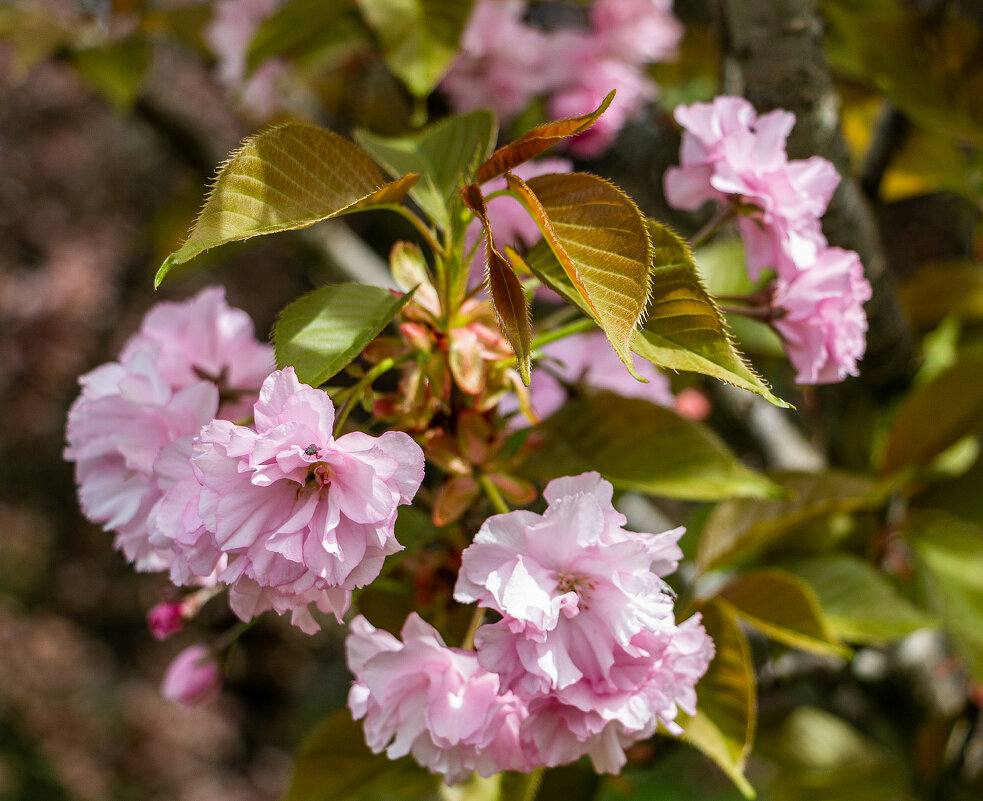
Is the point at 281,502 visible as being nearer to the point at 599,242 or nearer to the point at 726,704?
the point at 599,242

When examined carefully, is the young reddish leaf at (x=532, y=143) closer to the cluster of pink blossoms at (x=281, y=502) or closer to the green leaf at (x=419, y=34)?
the cluster of pink blossoms at (x=281, y=502)

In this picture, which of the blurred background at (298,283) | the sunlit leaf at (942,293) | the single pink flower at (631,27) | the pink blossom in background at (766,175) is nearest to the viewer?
the pink blossom in background at (766,175)

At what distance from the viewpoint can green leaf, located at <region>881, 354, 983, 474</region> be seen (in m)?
0.70

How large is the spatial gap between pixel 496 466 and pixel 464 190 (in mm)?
170

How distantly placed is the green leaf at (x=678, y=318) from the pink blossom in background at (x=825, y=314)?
0.12 meters

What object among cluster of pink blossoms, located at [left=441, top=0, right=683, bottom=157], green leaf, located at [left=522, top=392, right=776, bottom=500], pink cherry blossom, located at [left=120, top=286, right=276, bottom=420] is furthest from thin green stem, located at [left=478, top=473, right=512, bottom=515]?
cluster of pink blossoms, located at [left=441, top=0, right=683, bottom=157]

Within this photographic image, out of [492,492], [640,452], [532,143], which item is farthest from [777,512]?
[532,143]

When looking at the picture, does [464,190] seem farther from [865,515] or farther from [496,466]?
[865,515]

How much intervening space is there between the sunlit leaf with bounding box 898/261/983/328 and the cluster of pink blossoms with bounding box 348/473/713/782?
0.63 metres

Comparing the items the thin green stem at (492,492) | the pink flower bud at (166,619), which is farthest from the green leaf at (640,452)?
the pink flower bud at (166,619)

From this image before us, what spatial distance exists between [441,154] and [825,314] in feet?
0.83

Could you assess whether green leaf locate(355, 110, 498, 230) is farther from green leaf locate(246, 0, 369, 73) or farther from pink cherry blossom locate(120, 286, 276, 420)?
green leaf locate(246, 0, 369, 73)

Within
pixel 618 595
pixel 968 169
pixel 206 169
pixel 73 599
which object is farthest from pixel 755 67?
pixel 73 599

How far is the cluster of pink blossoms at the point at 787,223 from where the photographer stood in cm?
43
